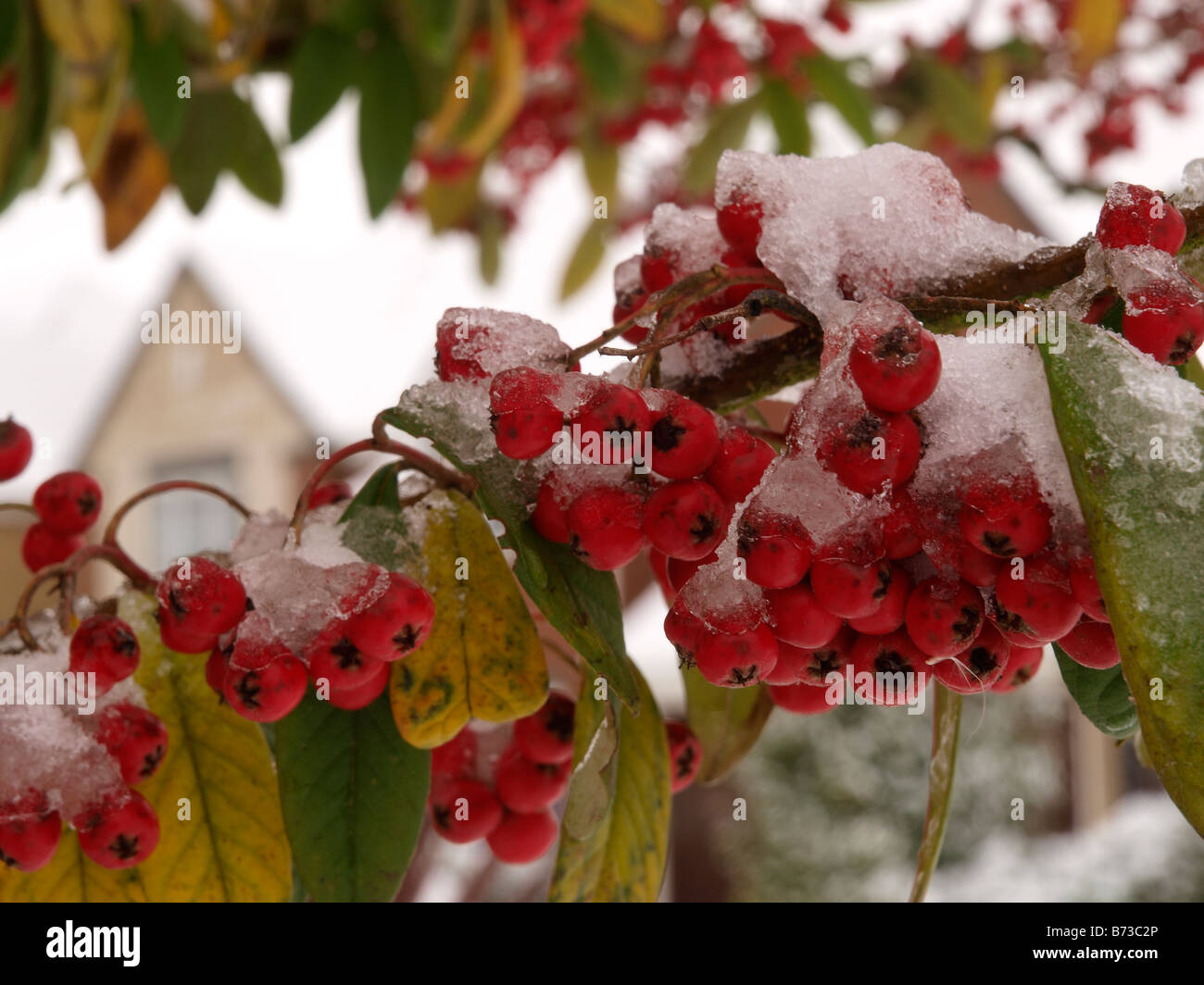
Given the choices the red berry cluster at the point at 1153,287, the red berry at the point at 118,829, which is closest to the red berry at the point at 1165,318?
the red berry cluster at the point at 1153,287

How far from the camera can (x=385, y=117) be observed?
136 cm

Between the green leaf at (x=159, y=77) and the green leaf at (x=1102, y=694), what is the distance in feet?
3.76

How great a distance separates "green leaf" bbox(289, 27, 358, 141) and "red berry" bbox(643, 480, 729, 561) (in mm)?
1060

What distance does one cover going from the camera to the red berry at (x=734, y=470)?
1.49ft

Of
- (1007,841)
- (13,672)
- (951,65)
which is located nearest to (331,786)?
(13,672)

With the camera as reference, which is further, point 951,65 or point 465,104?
point 951,65

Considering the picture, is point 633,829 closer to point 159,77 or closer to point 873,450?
point 873,450

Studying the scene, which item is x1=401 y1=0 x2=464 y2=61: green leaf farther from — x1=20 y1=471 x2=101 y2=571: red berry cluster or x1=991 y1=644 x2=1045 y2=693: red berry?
x1=991 y1=644 x2=1045 y2=693: red berry

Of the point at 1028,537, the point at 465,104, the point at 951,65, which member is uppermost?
the point at 951,65

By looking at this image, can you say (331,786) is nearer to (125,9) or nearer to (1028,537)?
(1028,537)

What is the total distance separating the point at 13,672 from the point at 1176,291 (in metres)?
0.58

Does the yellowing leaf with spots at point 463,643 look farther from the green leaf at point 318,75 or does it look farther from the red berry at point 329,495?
the green leaf at point 318,75

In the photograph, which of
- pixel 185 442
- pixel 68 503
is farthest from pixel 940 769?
pixel 185 442

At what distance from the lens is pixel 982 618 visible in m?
0.41
